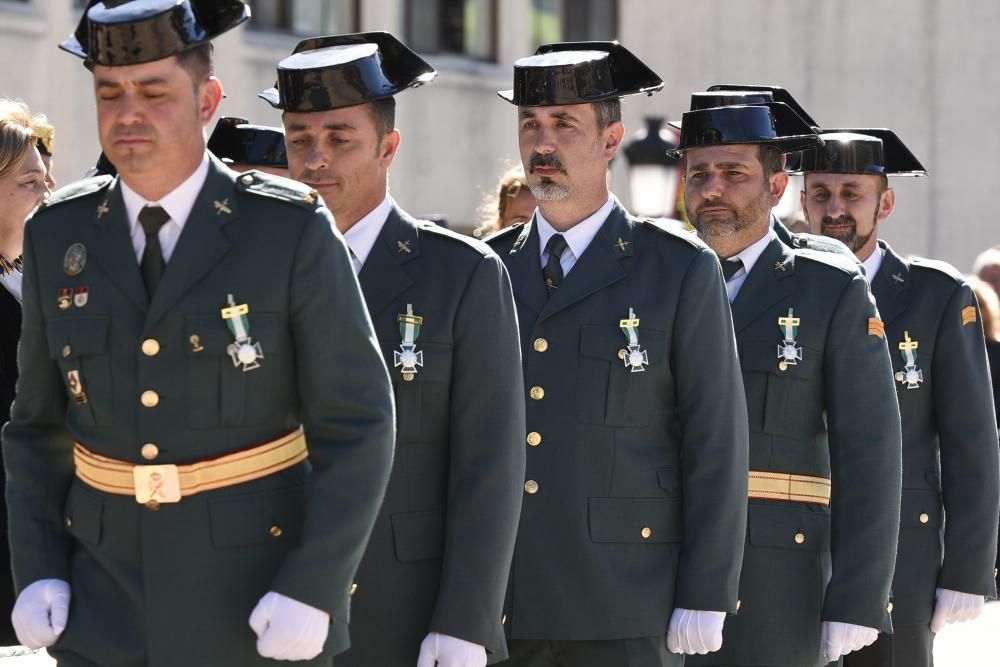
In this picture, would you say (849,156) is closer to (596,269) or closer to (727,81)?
(596,269)

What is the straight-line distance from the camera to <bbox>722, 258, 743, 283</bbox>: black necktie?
17.9ft

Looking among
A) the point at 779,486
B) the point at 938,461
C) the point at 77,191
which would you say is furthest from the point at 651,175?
the point at 77,191

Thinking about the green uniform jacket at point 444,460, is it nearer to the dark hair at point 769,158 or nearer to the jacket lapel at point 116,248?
the jacket lapel at point 116,248

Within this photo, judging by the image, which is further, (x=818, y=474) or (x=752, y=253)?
(x=752, y=253)

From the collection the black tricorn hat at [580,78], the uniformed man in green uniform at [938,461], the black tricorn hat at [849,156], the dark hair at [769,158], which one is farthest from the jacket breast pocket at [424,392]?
the black tricorn hat at [849,156]

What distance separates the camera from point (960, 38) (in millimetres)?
23391

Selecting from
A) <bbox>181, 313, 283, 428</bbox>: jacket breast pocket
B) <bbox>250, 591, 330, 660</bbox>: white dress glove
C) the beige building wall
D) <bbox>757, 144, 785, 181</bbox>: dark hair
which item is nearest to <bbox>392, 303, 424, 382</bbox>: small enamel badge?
<bbox>181, 313, 283, 428</bbox>: jacket breast pocket

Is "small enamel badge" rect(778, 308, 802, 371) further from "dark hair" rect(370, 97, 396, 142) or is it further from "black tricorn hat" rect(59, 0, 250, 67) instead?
"black tricorn hat" rect(59, 0, 250, 67)

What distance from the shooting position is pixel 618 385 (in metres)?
4.70

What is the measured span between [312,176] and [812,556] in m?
1.89

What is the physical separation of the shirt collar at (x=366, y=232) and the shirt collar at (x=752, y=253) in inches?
56.6

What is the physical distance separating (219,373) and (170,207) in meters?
0.34

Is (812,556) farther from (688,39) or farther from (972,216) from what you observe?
(972,216)

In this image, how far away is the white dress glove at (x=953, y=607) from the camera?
5.97m
